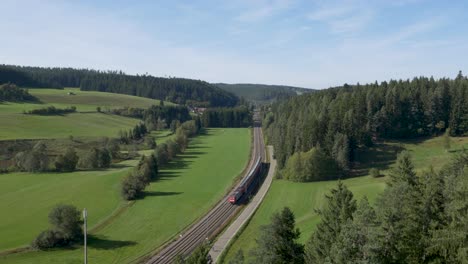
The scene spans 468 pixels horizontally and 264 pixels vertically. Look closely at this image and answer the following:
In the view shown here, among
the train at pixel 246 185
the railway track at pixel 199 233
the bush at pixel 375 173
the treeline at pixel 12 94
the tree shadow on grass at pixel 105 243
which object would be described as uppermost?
the treeline at pixel 12 94

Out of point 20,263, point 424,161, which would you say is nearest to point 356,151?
point 424,161

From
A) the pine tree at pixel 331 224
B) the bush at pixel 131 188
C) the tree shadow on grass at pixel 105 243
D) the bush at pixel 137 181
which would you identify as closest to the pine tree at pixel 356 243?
the pine tree at pixel 331 224

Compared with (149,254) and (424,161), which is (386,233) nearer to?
(149,254)

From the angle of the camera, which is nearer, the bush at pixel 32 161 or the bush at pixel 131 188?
the bush at pixel 131 188

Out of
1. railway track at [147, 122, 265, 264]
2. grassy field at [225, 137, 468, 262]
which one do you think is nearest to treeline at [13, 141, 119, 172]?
railway track at [147, 122, 265, 264]

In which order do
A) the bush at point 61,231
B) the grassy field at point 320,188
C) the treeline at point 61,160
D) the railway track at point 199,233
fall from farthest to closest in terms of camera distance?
the treeline at point 61,160 < the grassy field at point 320,188 < the bush at point 61,231 < the railway track at point 199,233

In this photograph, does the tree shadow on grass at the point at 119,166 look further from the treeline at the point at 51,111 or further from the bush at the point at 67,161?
the treeline at the point at 51,111
